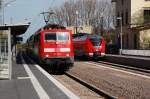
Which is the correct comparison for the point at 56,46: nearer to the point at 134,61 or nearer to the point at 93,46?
the point at 134,61

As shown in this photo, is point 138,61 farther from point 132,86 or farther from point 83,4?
point 83,4

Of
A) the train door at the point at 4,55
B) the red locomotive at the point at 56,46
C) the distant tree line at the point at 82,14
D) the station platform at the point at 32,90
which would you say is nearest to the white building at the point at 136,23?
the distant tree line at the point at 82,14

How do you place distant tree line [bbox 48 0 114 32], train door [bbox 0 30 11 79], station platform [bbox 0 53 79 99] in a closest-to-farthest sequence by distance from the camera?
station platform [bbox 0 53 79 99]
train door [bbox 0 30 11 79]
distant tree line [bbox 48 0 114 32]

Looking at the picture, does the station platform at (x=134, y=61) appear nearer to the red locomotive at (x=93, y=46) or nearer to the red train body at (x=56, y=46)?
the red locomotive at (x=93, y=46)

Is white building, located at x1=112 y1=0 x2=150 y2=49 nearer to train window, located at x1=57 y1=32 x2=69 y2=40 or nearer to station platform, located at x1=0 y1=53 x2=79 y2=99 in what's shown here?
train window, located at x1=57 y1=32 x2=69 y2=40

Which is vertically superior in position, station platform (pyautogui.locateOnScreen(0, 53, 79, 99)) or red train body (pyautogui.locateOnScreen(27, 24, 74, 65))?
red train body (pyautogui.locateOnScreen(27, 24, 74, 65))

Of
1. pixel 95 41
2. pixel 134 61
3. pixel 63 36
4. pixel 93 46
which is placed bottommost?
pixel 134 61

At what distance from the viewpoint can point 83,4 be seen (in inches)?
4614

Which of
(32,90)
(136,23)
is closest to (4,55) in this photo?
(32,90)

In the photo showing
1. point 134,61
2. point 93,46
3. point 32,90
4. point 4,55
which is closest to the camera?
point 32,90

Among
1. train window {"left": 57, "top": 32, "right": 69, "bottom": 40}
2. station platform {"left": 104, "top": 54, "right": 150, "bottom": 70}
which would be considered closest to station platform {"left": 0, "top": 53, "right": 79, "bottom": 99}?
train window {"left": 57, "top": 32, "right": 69, "bottom": 40}

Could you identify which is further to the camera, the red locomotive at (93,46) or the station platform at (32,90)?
the red locomotive at (93,46)

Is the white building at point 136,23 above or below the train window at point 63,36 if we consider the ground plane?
above

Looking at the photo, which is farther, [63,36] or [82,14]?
[82,14]
